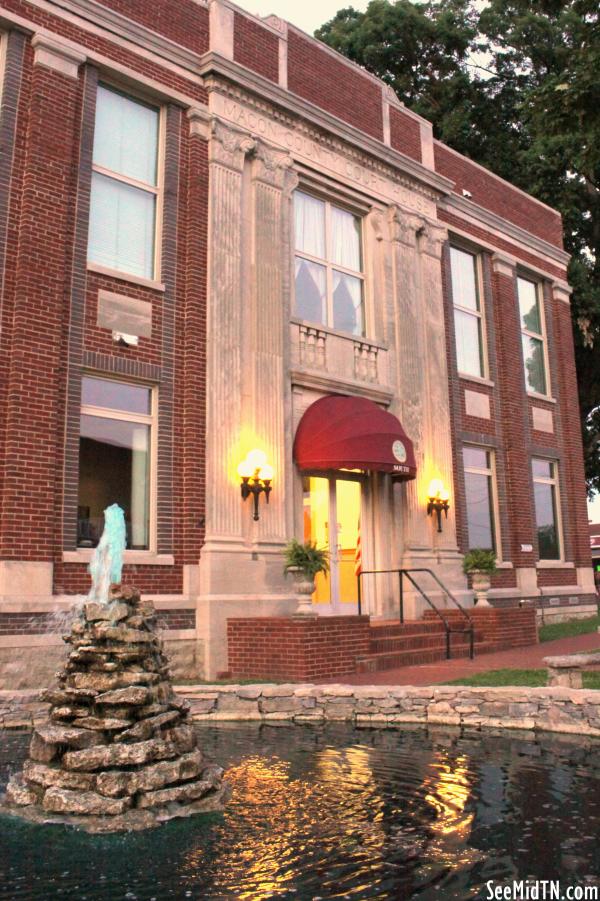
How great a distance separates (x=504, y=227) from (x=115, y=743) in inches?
665

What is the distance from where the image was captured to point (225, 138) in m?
13.1

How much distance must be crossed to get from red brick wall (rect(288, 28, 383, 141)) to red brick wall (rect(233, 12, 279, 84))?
42 centimetres

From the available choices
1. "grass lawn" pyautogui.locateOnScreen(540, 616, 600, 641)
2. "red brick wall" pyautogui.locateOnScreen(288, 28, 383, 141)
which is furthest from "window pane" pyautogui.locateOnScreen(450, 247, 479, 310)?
"grass lawn" pyautogui.locateOnScreen(540, 616, 600, 641)

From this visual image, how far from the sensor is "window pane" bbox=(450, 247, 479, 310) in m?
17.9

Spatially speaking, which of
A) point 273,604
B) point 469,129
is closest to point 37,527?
point 273,604

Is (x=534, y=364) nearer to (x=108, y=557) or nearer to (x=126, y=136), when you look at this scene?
(x=126, y=136)

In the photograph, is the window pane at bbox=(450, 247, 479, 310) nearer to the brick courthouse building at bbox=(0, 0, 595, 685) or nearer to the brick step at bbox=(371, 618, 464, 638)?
the brick courthouse building at bbox=(0, 0, 595, 685)

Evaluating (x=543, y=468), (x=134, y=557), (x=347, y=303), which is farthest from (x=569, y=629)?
(x=134, y=557)

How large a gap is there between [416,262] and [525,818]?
13.1 m

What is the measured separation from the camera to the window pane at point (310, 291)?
46.7ft

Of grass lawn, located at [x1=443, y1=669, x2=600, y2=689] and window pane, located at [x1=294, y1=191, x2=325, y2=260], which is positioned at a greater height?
window pane, located at [x1=294, y1=191, x2=325, y2=260]

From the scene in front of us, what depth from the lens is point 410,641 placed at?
1245cm

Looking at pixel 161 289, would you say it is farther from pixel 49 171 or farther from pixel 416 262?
pixel 416 262

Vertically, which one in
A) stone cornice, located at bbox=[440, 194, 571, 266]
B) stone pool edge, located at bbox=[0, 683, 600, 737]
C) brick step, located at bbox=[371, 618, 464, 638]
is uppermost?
stone cornice, located at bbox=[440, 194, 571, 266]
